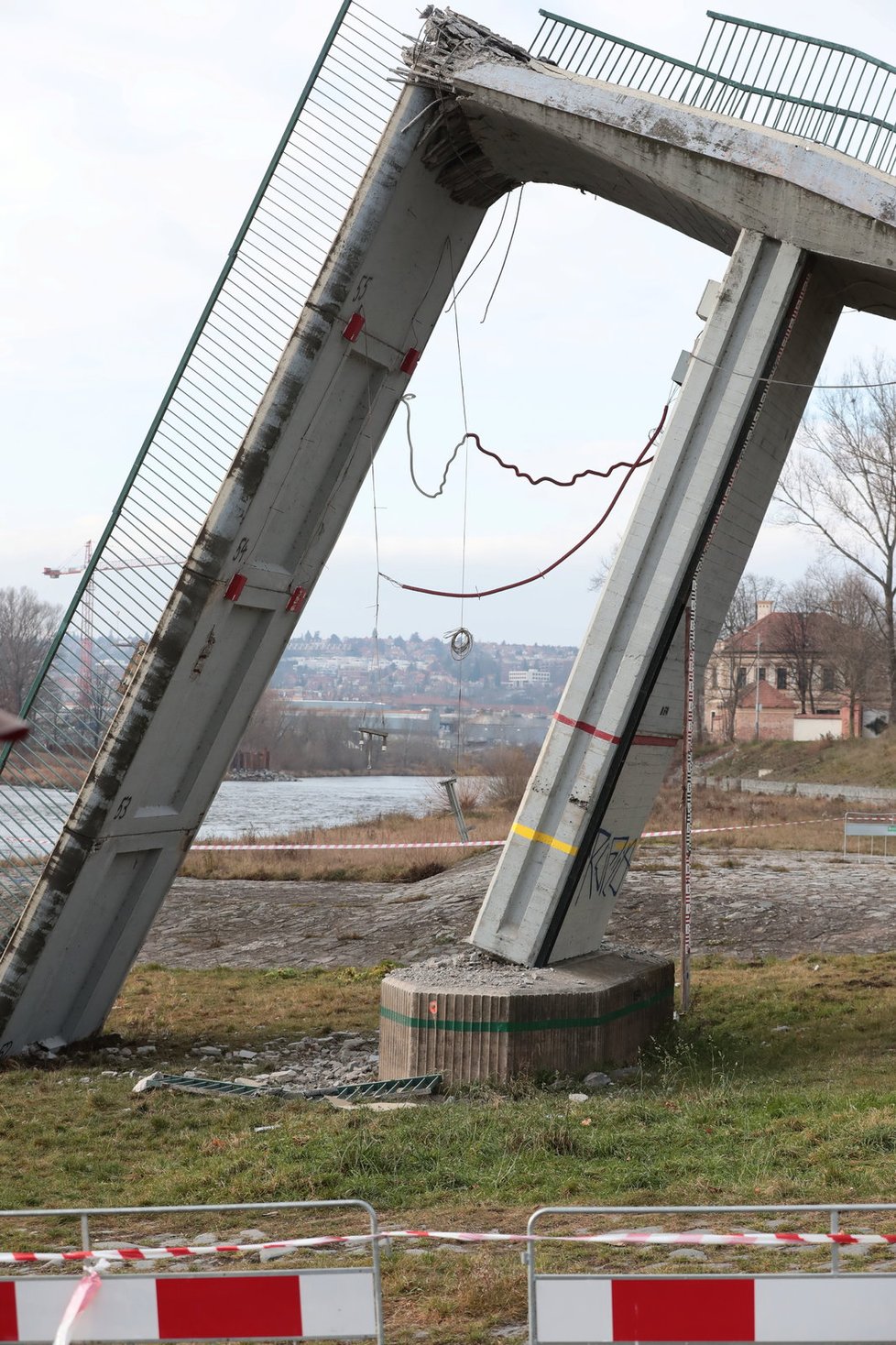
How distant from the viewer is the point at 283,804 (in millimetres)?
54312

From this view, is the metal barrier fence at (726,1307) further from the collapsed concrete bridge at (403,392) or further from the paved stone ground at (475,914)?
the paved stone ground at (475,914)

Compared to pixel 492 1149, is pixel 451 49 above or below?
above

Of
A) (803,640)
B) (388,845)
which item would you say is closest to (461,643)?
(388,845)

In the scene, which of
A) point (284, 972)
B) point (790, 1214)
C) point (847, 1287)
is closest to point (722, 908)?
point (284, 972)

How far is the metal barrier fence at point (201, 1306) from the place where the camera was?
4.06 m

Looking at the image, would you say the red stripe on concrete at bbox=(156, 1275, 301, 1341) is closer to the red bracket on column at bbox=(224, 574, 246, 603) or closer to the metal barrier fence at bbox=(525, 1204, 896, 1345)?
the metal barrier fence at bbox=(525, 1204, 896, 1345)

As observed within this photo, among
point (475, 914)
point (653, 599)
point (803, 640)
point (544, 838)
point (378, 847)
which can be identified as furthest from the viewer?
point (803, 640)

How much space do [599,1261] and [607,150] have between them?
25.1 feet

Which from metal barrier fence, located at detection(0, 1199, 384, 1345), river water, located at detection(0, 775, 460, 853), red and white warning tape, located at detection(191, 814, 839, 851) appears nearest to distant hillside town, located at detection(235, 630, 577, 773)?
river water, located at detection(0, 775, 460, 853)

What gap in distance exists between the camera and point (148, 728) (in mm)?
10516

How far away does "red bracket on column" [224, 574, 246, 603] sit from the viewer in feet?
34.4

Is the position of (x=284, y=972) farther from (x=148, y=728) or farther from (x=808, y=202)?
(x=808, y=202)

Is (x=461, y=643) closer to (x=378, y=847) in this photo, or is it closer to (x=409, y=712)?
(x=378, y=847)

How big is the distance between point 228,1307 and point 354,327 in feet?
25.7
